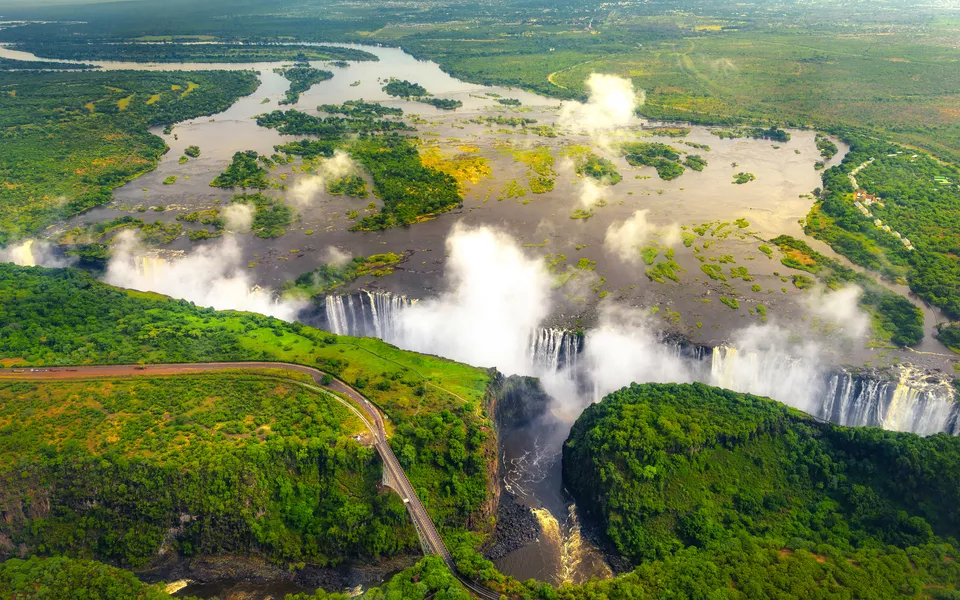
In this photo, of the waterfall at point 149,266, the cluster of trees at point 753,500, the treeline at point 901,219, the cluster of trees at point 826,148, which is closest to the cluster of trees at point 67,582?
the cluster of trees at point 753,500

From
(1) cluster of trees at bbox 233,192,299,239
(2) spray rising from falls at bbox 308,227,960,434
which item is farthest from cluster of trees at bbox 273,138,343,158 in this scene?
(2) spray rising from falls at bbox 308,227,960,434

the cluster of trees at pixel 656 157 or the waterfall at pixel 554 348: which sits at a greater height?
the cluster of trees at pixel 656 157

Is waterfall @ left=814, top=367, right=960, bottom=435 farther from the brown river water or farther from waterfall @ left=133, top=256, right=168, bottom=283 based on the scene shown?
waterfall @ left=133, top=256, right=168, bottom=283

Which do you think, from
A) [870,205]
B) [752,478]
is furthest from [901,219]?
[752,478]

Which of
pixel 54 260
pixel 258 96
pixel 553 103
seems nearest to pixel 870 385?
pixel 54 260

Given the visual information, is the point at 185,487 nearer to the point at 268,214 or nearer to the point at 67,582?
the point at 67,582

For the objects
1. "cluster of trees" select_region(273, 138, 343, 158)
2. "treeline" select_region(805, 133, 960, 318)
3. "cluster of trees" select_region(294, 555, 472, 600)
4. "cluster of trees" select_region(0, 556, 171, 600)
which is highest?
"cluster of trees" select_region(273, 138, 343, 158)

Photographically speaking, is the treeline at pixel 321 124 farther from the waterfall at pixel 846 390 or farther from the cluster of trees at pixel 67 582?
the cluster of trees at pixel 67 582
